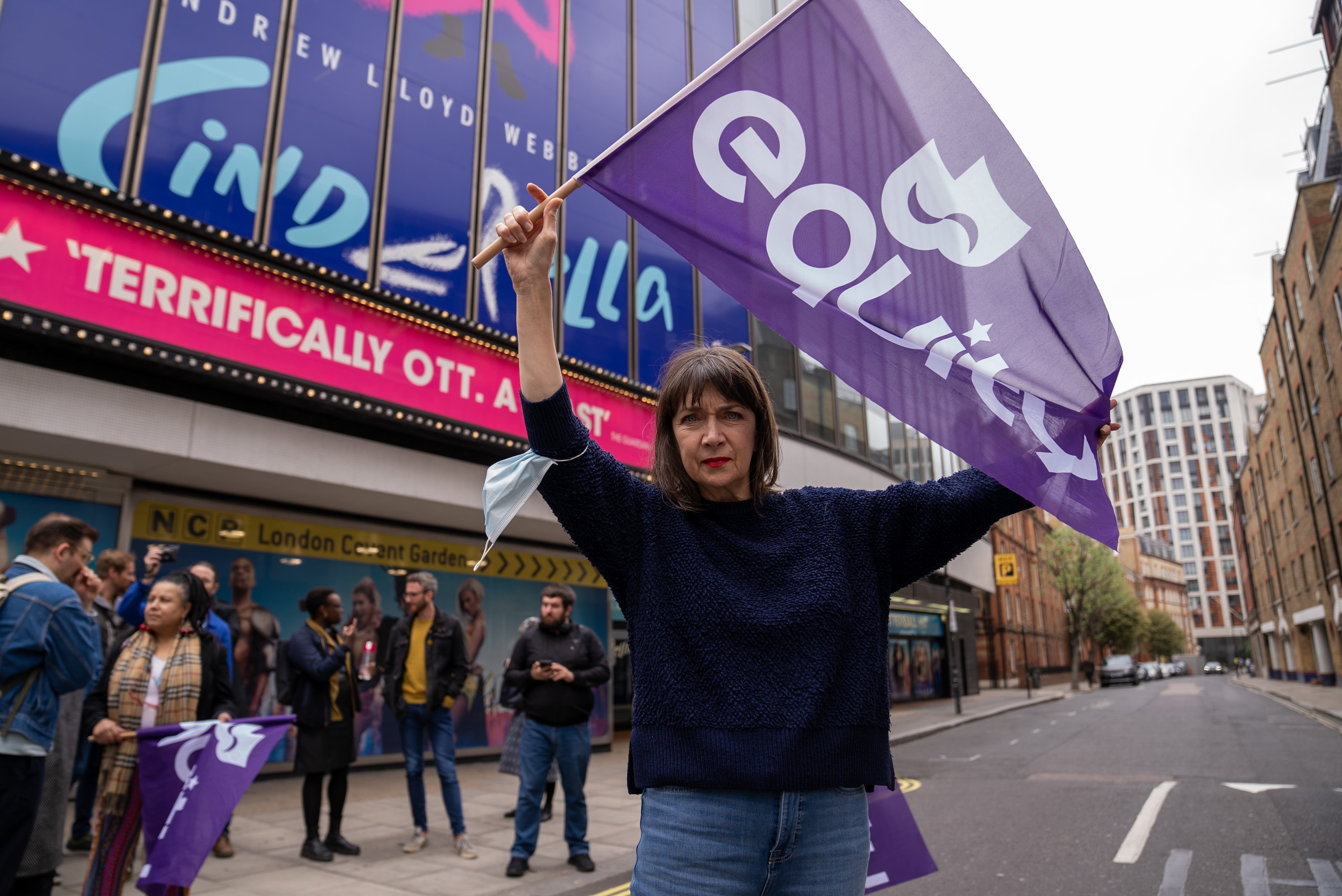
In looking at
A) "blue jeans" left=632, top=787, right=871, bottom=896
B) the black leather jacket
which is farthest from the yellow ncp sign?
"blue jeans" left=632, top=787, right=871, bottom=896

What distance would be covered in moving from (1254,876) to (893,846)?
3934mm

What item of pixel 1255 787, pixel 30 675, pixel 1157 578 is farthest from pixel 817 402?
pixel 1157 578

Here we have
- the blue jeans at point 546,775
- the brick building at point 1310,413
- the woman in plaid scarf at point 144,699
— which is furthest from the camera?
the brick building at point 1310,413

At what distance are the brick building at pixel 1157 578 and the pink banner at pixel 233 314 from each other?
9199 centimetres

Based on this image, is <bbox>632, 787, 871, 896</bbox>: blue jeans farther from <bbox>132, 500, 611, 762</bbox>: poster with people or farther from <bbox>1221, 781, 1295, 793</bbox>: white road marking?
<bbox>1221, 781, 1295, 793</bbox>: white road marking

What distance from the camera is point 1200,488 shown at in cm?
12344

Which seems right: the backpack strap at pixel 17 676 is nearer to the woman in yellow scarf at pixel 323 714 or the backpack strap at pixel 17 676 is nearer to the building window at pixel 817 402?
the woman in yellow scarf at pixel 323 714

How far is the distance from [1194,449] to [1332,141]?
10637 cm

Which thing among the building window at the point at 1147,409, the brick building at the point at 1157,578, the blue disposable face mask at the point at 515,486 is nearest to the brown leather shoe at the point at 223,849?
the blue disposable face mask at the point at 515,486

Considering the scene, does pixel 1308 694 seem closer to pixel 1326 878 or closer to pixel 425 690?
pixel 1326 878

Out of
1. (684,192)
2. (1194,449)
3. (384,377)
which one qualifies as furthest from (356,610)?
(1194,449)

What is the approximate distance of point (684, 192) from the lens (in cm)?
240

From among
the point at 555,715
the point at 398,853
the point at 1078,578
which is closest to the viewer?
the point at 555,715

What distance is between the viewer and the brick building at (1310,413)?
29188mm
